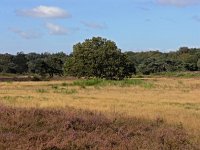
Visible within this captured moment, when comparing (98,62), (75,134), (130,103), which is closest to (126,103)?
(130,103)

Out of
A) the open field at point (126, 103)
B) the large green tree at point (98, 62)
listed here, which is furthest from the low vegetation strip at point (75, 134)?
the large green tree at point (98, 62)

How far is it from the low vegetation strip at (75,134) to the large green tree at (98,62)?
73475 millimetres

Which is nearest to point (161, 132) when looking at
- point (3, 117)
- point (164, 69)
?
point (3, 117)

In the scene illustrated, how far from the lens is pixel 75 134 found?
1183cm

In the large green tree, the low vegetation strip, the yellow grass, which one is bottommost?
the yellow grass

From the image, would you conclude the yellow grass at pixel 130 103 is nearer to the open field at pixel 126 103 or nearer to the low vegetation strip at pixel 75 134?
the open field at pixel 126 103

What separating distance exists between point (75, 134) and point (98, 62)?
7639 cm


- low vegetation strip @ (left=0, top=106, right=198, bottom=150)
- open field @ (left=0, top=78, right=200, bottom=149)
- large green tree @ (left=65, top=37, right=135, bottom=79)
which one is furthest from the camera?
large green tree @ (left=65, top=37, right=135, bottom=79)

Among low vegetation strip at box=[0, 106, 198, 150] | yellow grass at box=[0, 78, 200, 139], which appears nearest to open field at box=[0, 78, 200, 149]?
yellow grass at box=[0, 78, 200, 139]

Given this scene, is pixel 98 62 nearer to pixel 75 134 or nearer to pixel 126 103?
pixel 126 103

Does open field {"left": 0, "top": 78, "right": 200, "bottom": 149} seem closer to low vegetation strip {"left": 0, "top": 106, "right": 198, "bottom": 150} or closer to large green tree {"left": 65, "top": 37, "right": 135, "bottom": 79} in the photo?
low vegetation strip {"left": 0, "top": 106, "right": 198, "bottom": 150}

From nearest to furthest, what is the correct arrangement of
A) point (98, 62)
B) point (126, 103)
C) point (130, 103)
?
point (126, 103), point (130, 103), point (98, 62)

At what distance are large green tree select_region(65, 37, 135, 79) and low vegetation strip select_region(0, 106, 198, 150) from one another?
7347 cm

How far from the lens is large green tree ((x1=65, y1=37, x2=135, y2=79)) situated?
290 ft
